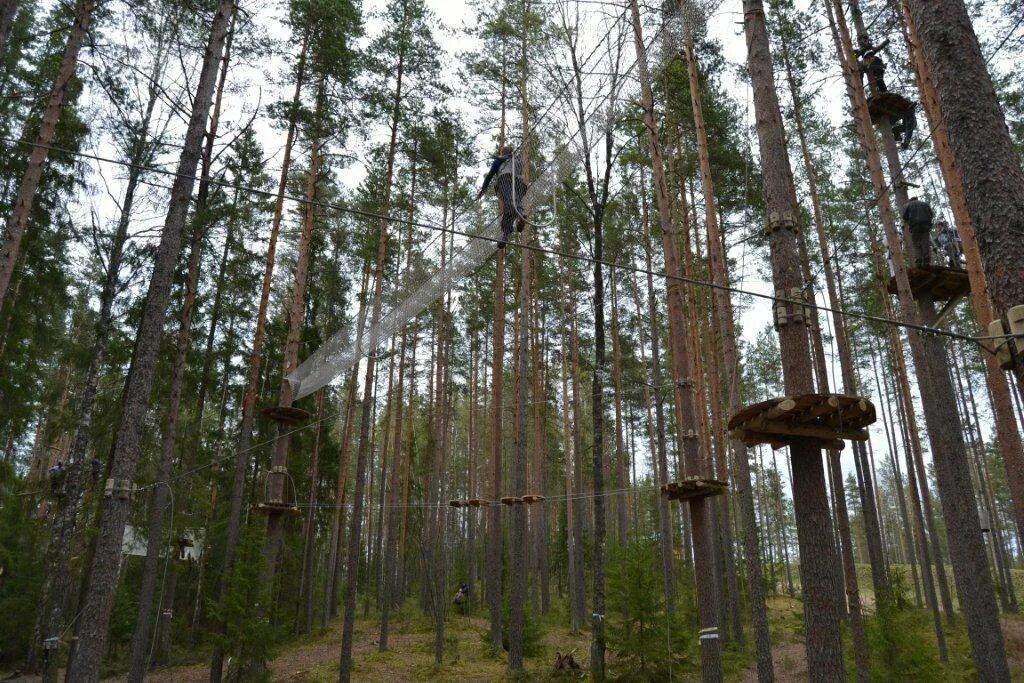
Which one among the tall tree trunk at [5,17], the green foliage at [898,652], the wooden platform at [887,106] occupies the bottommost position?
the green foliage at [898,652]

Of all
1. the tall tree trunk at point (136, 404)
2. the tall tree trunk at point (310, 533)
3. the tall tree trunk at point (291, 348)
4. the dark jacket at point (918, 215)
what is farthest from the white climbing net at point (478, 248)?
the tall tree trunk at point (310, 533)

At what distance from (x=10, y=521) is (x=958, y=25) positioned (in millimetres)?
15724

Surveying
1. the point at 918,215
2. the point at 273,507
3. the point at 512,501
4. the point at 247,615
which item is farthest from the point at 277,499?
the point at 918,215

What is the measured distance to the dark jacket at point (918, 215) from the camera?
6270mm

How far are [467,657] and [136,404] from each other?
7.73 metres

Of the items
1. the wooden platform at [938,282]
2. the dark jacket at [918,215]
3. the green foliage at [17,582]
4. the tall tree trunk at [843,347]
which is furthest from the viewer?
the green foliage at [17,582]

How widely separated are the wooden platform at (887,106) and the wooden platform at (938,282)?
76.3 inches

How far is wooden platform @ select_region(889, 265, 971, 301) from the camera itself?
6395 millimetres

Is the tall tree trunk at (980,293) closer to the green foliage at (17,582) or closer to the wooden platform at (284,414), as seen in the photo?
the wooden platform at (284,414)

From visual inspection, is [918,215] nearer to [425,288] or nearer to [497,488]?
[425,288]

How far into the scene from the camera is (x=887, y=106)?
7.10m

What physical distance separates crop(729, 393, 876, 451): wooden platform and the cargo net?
1.95m

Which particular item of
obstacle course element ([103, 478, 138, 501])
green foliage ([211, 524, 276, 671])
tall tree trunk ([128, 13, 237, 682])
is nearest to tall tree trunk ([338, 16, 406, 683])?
green foliage ([211, 524, 276, 671])

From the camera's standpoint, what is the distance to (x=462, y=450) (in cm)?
2812
